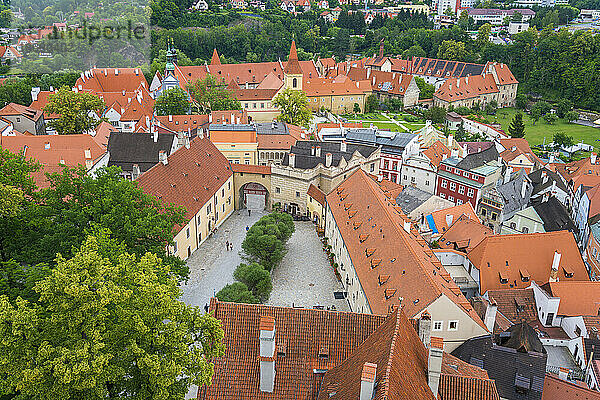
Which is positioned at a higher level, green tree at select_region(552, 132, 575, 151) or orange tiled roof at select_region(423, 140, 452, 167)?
orange tiled roof at select_region(423, 140, 452, 167)

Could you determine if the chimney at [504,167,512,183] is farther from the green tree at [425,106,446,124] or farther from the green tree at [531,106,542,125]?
the green tree at [531,106,542,125]

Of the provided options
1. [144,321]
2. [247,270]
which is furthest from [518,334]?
[144,321]

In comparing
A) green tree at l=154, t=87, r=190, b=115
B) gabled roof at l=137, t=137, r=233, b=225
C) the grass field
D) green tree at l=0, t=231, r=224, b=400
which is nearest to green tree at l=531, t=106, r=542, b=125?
the grass field

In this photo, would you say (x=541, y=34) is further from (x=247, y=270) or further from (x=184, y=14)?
(x=247, y=270)

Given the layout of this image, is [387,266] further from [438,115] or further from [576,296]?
[438,115]

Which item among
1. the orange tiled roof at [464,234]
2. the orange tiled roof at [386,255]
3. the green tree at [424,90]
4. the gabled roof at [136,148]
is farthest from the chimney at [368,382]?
Result: the green tree at [424,90]

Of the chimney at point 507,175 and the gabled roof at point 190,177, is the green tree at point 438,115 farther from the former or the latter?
the gabled roof at point 190,177

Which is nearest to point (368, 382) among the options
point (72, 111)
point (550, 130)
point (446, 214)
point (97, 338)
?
point (97, 338)
